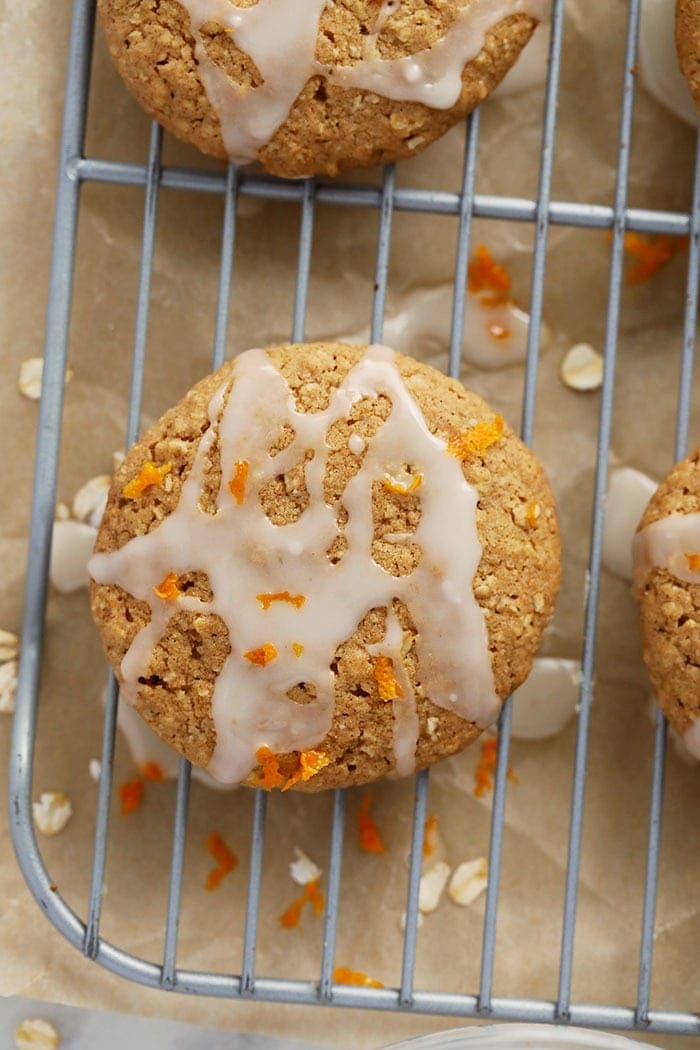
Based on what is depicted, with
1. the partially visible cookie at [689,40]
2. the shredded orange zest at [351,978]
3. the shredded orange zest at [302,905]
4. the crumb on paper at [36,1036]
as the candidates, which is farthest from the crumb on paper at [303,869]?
the partially visible cookie at [689,40]

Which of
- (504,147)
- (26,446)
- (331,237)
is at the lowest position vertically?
(26,446)

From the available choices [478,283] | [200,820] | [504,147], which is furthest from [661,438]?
[200,820]

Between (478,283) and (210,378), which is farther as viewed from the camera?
(478,283)

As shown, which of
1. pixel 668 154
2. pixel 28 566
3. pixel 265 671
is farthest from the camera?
pixel 668 154

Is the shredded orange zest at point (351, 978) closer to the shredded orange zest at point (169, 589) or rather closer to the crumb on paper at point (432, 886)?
the crumb on paper at point (432, 886)

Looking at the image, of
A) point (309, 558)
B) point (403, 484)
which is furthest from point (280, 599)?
point (403, 484)

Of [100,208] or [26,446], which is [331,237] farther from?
[26,446]
